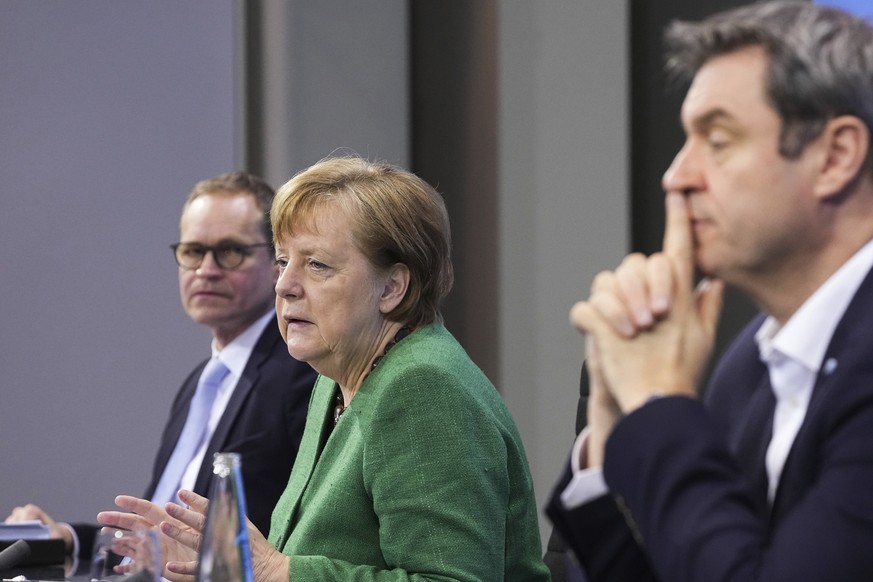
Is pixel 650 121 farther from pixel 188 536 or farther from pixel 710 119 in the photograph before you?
pixel 710 119

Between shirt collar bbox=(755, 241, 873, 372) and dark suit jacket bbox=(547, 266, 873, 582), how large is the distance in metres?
0.01

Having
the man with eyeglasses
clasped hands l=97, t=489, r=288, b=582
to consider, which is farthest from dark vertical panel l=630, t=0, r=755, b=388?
clasped hands l=97, t=489, r=288, b=582

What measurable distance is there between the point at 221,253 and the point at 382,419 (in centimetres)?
174

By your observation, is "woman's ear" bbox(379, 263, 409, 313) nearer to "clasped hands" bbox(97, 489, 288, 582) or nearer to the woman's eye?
the woman's eye

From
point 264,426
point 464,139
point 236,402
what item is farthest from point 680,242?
point 464,139

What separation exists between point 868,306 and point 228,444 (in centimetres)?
218

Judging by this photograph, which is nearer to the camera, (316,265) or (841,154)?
(841,154)

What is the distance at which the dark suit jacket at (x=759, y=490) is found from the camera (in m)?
1.12

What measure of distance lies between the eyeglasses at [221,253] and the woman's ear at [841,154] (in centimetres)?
261

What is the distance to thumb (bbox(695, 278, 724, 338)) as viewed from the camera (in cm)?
132

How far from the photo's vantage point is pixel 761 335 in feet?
4.51

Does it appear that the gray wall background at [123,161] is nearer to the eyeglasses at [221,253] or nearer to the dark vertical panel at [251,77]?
the dark vertical panel at [251,77]

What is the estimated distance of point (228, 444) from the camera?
315cm

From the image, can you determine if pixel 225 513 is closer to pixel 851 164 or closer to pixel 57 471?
pixel 851 164
